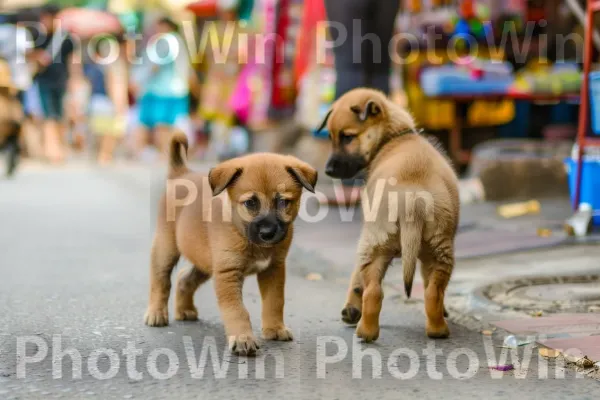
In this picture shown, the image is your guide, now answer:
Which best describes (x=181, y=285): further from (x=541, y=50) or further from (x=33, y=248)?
(x=541, y=50)

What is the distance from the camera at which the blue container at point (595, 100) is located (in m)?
6.61

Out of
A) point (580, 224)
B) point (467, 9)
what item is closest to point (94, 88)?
point (467, 9)

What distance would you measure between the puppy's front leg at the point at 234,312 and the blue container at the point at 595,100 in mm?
3742

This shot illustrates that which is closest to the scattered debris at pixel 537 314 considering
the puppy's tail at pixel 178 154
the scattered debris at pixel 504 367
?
the scattered debris at pixel 504 367

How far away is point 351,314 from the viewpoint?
4.30 meters

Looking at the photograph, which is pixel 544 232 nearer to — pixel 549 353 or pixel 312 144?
pixel 549 353

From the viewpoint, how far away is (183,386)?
10.8 ft

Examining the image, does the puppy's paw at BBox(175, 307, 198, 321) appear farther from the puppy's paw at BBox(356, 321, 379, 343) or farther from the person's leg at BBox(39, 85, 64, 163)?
the person's leg at BBox(39, 85, 64, 163)

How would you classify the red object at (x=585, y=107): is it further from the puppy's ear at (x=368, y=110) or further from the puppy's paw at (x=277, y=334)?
the puppy's paw at (x=277, y=334)

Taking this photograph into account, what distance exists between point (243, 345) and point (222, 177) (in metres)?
0.69

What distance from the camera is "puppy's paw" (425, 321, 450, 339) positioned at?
13.1 feet

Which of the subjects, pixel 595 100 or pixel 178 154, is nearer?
pixel 178 154

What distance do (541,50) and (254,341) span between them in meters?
8.04

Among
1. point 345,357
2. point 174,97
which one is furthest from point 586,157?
point 174,97
